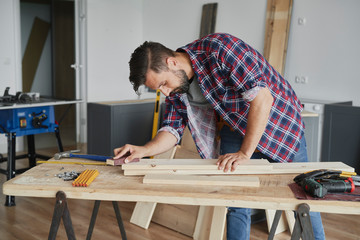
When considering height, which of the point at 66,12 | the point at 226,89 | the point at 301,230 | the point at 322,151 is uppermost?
the point at 66,12

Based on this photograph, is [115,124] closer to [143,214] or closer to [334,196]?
[143,214]

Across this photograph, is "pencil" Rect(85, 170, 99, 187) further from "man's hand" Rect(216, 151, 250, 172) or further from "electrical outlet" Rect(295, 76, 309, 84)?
"electrical outlet" Rect(295, 76, 309, 84)

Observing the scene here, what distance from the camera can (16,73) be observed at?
5234 millimetres

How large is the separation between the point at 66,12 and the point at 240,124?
19.4ft

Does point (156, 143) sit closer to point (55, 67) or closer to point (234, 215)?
point (234, 215)

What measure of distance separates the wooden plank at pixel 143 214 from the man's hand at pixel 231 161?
1386mm

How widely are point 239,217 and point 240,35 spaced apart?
3.98 m

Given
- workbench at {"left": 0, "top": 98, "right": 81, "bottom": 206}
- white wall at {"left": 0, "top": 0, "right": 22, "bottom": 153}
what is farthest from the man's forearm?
white wall at {"left": 0, "top": 0, "right": 22, "bottom": 153}

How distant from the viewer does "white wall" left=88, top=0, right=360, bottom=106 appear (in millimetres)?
4355

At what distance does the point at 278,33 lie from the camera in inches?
191

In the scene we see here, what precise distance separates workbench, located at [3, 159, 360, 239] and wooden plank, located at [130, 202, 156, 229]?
139 cm

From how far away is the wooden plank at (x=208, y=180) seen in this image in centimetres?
147

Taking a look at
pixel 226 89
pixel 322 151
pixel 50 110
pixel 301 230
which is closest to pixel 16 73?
pixel 50 110

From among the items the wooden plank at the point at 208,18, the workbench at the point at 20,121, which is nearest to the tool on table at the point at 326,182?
the workbench at the point at 20,121
